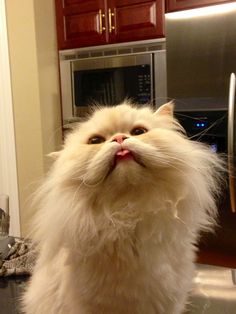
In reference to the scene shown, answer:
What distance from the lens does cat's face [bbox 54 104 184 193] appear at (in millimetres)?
→ 502

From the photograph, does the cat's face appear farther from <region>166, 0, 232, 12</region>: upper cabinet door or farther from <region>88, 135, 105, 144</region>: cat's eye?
<region>166, 0, 232, 12</region>: upper cabinet door

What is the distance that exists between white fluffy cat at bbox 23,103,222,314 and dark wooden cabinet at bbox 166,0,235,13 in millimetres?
1790

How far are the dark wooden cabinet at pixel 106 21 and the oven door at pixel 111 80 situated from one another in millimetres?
144

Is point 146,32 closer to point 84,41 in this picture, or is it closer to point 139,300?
point 84,41

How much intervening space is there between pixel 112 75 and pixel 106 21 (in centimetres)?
37

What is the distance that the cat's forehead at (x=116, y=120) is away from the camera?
57cm

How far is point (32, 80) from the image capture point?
2596 mm

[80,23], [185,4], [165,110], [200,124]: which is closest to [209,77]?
[200,124]

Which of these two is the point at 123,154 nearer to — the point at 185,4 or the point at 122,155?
the point at 122,155

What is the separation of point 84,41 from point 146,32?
0.47 m

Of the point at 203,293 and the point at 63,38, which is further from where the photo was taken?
the point at 63,38

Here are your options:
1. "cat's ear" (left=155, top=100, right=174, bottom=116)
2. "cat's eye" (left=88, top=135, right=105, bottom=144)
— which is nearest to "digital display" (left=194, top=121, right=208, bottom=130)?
"cat's ear" (left=155, top=100, right=174, bottom=116)

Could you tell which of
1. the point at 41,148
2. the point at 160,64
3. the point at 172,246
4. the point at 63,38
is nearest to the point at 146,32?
the point at 160,64

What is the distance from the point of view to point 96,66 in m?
2.50
